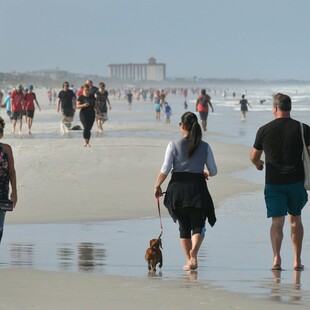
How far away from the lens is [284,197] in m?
8.72

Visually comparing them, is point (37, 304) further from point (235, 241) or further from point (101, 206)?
point (101, 206)

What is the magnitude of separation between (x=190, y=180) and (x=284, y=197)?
0.74 meters

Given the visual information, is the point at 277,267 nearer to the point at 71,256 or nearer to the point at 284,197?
the point at 284,197

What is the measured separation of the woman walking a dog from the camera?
342 inches

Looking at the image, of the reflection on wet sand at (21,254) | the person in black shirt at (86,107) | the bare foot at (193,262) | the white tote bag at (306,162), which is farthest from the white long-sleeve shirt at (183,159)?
the person in black shirt at (86,107)

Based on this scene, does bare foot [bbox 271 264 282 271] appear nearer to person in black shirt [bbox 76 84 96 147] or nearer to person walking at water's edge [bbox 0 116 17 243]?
person walking at water's edge [bbox 0 116 17 243]

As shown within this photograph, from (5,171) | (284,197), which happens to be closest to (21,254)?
(5,171)

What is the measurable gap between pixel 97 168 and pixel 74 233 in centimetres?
733

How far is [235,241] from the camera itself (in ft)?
34.6

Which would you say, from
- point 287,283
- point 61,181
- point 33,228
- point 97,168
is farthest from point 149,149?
point 287,283

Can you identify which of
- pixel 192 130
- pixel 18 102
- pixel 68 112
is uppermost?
pixel 192 130

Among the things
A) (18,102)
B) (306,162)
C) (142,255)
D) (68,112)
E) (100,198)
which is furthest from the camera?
(18,102)

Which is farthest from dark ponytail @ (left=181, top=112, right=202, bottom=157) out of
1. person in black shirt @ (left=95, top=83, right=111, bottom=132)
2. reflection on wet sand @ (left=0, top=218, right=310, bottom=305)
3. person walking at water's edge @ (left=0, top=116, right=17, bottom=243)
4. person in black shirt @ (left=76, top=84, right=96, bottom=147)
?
person in black shirt @ (left=95, top=83, right=111, bottom=132)

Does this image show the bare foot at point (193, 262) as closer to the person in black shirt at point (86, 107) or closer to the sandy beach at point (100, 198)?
the sandy beach at point (100, 198)
